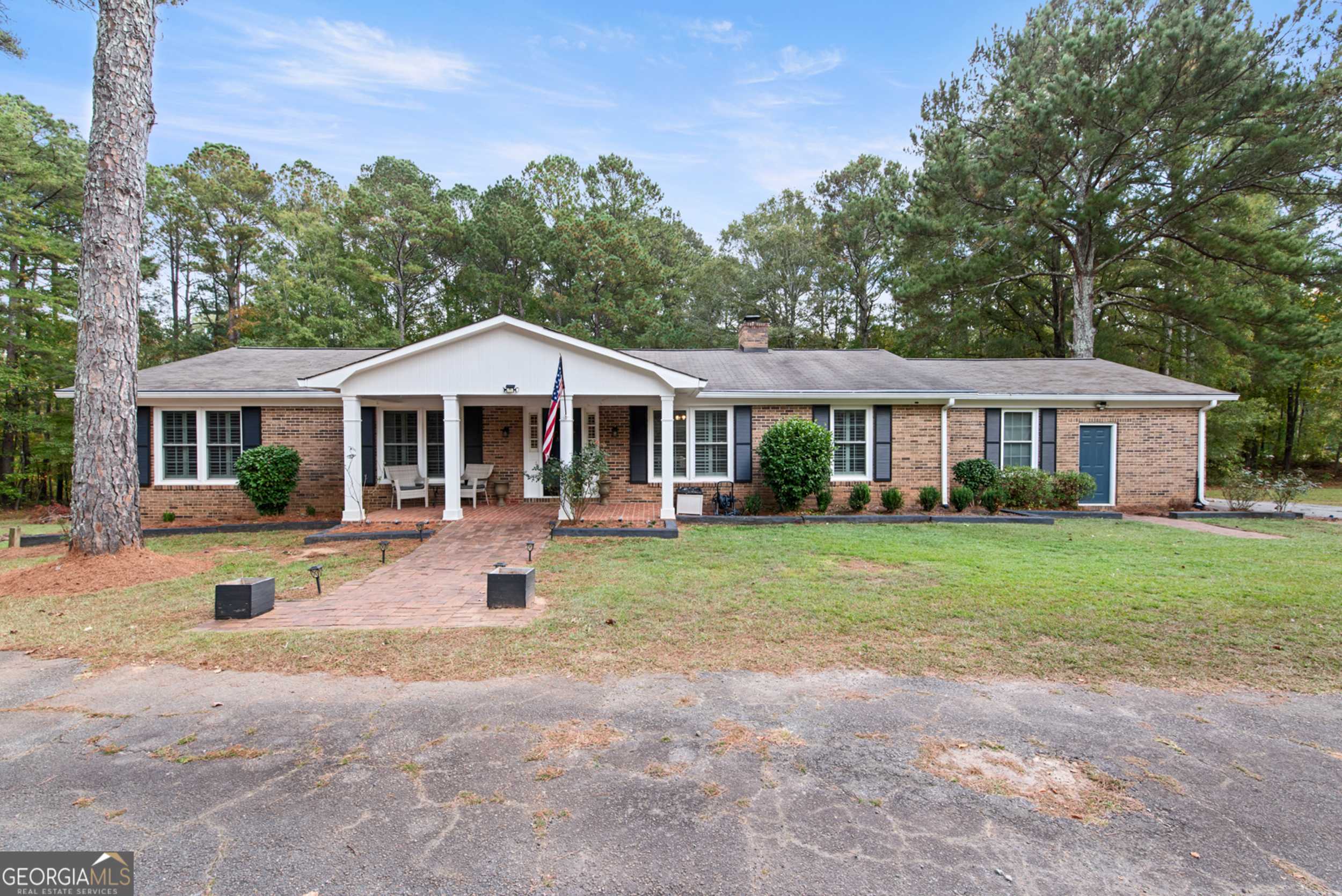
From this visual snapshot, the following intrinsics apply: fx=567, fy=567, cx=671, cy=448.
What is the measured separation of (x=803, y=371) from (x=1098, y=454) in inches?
267

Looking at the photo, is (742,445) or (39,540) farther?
(742,445)

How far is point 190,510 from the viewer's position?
11461 mm

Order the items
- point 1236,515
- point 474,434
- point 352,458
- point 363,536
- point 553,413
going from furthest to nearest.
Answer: point 474,434
point 1236,515
point 352,458
point 363,536
point 553,413

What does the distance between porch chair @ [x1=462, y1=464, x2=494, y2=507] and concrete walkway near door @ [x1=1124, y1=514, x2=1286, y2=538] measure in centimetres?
1331

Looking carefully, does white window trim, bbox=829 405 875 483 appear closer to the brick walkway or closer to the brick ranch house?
the brick ranch house

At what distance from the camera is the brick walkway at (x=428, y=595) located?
5328 millimetres

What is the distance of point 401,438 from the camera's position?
40.5 feet

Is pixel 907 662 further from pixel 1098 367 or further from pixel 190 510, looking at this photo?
pixel 1098 367

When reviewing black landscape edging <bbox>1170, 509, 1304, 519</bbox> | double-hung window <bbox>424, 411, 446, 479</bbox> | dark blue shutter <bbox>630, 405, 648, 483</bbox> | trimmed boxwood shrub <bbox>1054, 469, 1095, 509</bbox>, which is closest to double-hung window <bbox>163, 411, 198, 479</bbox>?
double-hung window <bbox>424, 411, 446, 479</bbox>

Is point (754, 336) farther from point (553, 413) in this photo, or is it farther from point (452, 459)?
point (452, 459)

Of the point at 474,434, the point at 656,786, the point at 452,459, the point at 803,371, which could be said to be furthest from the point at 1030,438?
the point at 656,786

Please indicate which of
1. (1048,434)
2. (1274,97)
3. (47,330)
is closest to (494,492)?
(1048,434)

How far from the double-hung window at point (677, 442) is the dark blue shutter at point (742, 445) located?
1060 mm

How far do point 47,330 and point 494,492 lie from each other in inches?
607
